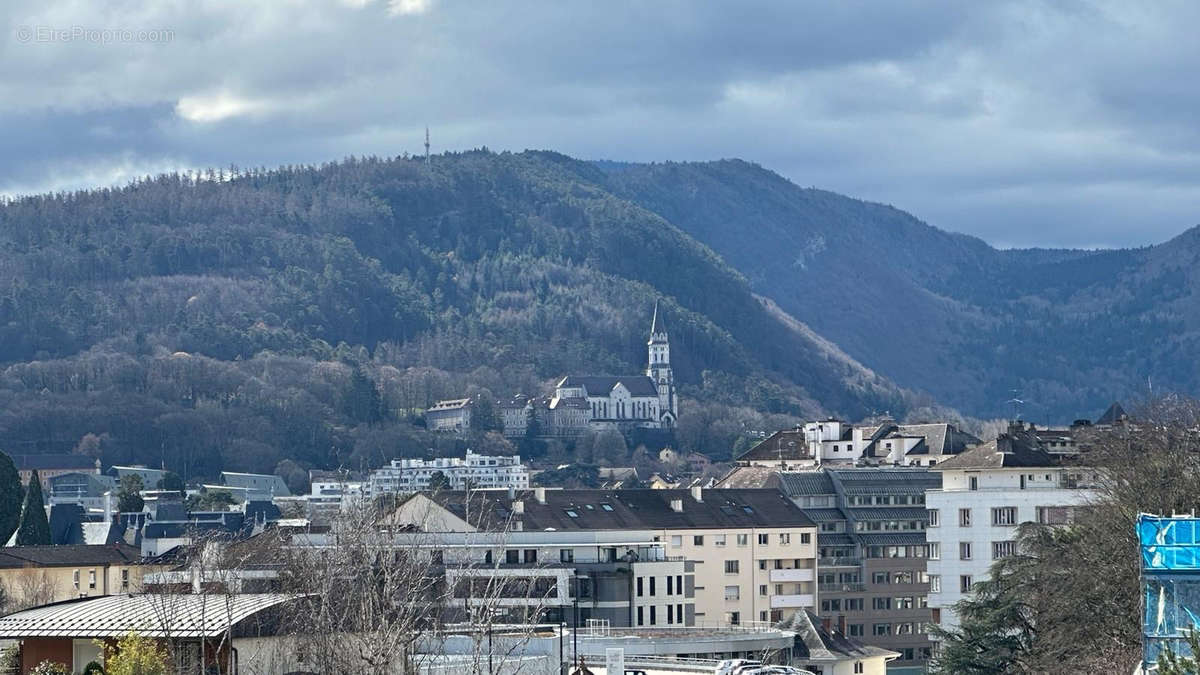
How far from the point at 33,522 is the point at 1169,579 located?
9297cm

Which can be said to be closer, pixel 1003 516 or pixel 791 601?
pixel 1003 516

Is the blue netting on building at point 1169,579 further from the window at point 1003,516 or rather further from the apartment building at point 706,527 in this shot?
the apartment building at point 706,527

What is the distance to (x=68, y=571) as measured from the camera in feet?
339

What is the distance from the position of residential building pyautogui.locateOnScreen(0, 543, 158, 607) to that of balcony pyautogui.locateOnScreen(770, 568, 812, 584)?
2941 cm

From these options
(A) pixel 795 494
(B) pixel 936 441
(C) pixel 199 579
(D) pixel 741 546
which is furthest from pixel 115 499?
(C) pixel 199 579

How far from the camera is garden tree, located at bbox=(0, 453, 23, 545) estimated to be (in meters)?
131

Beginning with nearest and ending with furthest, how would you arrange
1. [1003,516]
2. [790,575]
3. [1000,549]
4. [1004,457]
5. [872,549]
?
[1000,549], [1003,516], [1004,457], [790,575], [872,549]

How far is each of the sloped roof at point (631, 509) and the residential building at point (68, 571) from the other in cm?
1344

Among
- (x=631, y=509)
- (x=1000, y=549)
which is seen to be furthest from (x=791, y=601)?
(x=1000, y=549)

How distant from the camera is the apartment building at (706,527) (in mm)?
105750

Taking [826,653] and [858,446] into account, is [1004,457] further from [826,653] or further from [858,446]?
[858,446]

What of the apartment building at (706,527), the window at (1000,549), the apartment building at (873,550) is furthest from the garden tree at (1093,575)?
the apartment building at (873,550)

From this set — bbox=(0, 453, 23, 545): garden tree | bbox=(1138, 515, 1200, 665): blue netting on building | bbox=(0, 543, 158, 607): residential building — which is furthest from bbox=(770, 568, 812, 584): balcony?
bbox=(1138, 515, 1200, 665): blue netting on building

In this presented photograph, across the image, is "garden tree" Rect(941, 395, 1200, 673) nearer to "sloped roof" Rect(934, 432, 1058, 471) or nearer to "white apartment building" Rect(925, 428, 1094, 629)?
"white apartment building" Rect(925, 428, 1094, 629)
